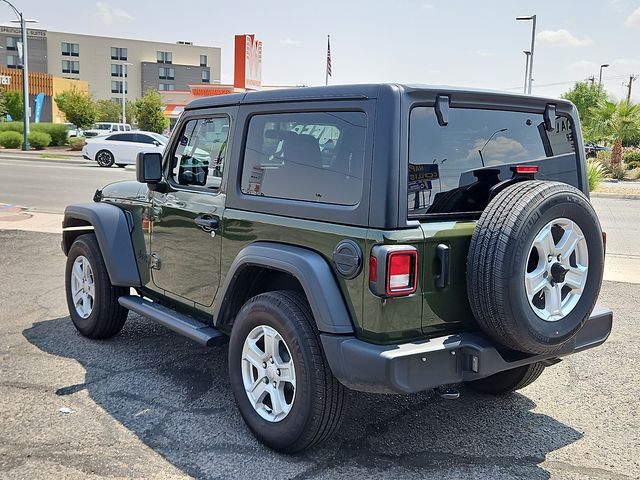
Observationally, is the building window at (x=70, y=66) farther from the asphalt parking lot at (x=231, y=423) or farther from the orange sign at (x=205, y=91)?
the asphalt parking lot at (x=231, y=423)

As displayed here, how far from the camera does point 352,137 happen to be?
3.35m

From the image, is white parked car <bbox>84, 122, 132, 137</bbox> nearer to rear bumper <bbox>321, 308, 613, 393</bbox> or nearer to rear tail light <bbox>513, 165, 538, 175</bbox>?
rear tail light <bbox>513, 165, 538, 175</bbox>

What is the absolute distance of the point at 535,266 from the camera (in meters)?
3.32

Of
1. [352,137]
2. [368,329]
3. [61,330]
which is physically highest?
[352,137]

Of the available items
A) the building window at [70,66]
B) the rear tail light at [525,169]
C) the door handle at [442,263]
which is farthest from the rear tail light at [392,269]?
the building window at [70,66]

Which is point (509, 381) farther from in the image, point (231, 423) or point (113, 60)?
point (113, 60)

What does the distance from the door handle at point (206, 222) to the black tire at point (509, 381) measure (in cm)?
201

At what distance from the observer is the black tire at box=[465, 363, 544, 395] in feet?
13.9

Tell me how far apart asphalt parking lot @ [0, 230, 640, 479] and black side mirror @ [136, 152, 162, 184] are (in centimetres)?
137

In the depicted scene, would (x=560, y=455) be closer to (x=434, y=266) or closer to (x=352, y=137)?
(x=434, y=266)

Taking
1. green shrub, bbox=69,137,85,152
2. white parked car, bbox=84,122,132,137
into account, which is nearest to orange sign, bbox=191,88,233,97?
white parked car, bbox=84,122,132,137

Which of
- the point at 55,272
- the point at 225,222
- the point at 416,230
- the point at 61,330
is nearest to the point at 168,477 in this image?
the point at 225,222

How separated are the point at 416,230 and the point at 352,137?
59cm

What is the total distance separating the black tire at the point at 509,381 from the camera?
4.23 m
